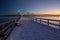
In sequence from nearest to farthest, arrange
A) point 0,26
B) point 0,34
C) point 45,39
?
point 0,34
point 0,26
point 45,39

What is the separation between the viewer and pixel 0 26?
507 centimetres

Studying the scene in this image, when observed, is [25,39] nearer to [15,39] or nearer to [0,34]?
[15,39]

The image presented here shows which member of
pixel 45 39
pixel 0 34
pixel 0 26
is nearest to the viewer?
pixel 0 34

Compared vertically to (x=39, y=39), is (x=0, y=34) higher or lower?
higher

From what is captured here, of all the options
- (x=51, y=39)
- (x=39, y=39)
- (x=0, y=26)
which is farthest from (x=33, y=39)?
(x=0, y=26)

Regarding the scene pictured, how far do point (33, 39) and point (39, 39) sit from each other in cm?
31

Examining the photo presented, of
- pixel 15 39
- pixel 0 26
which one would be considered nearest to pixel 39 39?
pixel 15 39

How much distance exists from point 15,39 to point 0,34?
120 inches

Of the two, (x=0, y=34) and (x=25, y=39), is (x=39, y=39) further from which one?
(x=0, y=34)

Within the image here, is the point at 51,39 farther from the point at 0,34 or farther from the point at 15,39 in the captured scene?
the point at 0,34

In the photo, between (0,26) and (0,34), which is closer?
(0,34)

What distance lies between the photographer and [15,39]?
7.70 meters

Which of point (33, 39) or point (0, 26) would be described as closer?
point (0, 26)

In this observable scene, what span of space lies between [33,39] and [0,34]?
122 inches
